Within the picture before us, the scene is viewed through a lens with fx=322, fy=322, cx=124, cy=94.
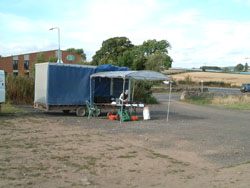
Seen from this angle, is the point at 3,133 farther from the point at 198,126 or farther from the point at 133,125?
the point at 198,126

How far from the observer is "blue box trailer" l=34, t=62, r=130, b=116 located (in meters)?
15.4

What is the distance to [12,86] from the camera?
68.1 ft

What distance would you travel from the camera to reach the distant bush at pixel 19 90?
20.6 m

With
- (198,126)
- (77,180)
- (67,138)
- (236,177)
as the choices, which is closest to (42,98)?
(67,138)

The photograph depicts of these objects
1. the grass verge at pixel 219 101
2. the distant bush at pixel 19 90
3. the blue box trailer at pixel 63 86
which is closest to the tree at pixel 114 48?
the grass verge at pixel 219 101

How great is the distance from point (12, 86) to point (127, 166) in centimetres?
1544

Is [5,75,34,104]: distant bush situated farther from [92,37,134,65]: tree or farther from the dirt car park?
[92,37,134,65]: tree

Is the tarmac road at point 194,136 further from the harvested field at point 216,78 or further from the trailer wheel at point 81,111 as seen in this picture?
the harvested field at point 216,78

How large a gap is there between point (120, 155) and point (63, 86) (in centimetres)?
827

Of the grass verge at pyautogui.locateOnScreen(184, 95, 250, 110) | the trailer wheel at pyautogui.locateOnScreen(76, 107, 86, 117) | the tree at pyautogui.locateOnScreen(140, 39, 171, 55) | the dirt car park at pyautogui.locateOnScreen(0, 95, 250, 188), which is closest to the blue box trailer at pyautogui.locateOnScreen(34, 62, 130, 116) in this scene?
the trailer wheel at pyautogui.locateOnScreen(76, 107, 86, 117)

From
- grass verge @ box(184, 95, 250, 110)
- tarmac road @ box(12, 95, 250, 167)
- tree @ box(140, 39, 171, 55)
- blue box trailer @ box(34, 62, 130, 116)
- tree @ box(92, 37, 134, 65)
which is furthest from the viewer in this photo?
tree @ box(140, 39, 171, 55)

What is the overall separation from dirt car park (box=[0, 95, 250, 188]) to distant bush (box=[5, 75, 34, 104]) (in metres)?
7.68

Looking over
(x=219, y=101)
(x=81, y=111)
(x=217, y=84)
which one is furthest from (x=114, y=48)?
(x=81, y=111)

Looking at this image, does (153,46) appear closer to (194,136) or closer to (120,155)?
(194,136)
